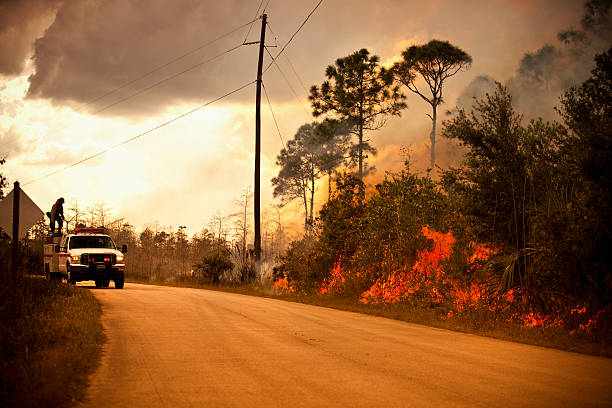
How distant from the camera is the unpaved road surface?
7.41 meters

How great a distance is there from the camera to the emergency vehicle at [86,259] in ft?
89.0

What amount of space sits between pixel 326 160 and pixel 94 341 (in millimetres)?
51017

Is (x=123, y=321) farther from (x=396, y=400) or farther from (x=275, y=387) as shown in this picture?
(x=396, y=400)

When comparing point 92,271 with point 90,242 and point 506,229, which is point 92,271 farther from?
point 506,229

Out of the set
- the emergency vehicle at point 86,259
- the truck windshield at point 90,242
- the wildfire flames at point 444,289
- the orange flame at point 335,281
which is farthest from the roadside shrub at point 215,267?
the wildfire flames at point 444,289

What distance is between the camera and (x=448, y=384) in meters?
8.24

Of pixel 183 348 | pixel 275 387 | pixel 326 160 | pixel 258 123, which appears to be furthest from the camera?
pixel 326 160

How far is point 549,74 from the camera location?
1980 inches

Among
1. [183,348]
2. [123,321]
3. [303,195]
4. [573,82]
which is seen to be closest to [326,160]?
[303,195]

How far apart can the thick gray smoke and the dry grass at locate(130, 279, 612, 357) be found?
2945 cm

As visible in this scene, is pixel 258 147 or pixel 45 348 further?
pixel 258 147

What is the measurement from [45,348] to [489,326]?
31.6ft

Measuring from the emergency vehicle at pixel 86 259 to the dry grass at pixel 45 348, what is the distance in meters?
10.2

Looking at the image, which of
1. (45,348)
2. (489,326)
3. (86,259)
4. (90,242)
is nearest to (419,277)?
(489,326)
